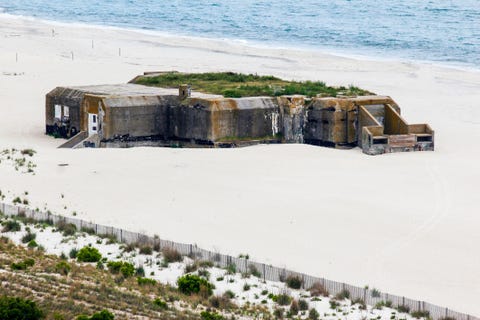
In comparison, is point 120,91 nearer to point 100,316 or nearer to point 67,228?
point 67,228

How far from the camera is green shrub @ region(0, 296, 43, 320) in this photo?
64.4ft

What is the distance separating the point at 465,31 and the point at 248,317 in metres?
70.7

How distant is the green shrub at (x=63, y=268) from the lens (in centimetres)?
2342

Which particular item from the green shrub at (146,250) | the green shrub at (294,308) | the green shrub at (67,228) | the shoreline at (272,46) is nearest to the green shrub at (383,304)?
the green shrub at (294,308)

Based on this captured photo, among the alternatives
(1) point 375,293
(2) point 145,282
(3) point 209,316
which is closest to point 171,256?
(2) point 145,282

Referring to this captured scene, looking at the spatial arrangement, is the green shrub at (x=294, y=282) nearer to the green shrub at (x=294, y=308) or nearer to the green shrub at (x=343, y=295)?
the green shrub at (x=343, y=295)

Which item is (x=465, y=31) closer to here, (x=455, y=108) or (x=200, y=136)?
(x=455, y=108)

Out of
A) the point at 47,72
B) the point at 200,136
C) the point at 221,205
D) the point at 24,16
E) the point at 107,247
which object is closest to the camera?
the point at 107,247

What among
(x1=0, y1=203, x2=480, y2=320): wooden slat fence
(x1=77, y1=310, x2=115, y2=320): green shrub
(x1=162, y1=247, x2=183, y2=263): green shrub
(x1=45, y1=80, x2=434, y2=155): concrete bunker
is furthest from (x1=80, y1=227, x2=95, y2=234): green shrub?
(x1=45, y1=80, x2=434, y2=155): concrete bunker

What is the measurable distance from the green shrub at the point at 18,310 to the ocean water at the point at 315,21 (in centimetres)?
4945

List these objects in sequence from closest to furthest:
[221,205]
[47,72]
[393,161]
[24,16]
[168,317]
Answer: [168,317] < [221,205] < [393,161] < [47,72] < [24,16]

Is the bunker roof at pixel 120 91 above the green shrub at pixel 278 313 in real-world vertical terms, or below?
above

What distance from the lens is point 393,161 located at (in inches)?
1485

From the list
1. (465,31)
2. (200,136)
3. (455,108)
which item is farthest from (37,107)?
(465,31)
